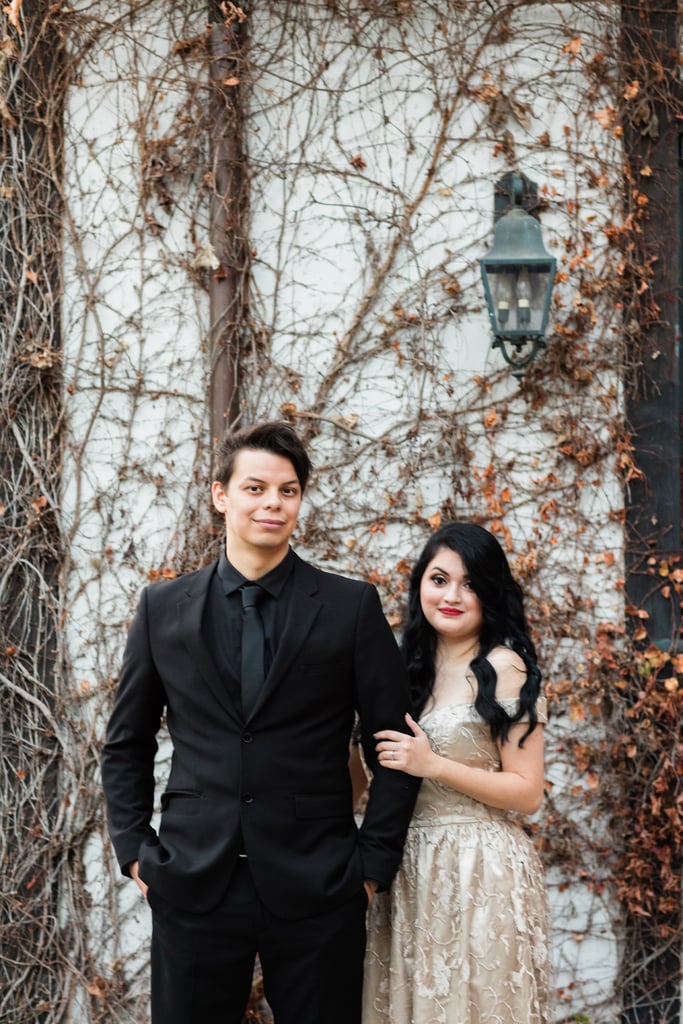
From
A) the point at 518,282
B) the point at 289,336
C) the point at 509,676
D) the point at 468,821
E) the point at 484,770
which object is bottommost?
the point at 468,821

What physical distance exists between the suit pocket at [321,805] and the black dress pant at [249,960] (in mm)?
171

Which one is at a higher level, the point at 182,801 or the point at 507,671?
the point at 507,671

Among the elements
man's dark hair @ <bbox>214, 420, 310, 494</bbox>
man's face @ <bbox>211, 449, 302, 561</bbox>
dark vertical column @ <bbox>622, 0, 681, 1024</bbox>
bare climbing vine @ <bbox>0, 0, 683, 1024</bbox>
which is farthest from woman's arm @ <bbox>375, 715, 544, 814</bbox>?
dark vertical column @ <bbox>622, 0, 681, 1024</bbox>

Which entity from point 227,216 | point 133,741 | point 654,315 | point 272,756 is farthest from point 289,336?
point 272,756

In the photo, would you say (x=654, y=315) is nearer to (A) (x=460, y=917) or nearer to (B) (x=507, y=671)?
(B) (x=507, y=671)

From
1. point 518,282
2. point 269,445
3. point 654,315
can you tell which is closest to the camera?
point 269,445

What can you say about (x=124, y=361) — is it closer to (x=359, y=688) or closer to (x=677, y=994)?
(x=359, y=688)

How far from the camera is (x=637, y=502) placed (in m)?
3.95

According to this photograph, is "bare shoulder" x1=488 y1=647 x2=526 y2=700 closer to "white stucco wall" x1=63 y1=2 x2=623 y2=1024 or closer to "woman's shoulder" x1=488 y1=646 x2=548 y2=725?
"woman's shoulder" x1=488 y1=646 x2=548 y2=725

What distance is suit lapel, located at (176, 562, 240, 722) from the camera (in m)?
2.55

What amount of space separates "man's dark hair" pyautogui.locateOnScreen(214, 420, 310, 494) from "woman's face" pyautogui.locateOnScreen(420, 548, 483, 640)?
0.43 m

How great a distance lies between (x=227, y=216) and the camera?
157 inches

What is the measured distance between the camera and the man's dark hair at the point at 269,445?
265 centimetres

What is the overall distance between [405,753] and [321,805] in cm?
23
